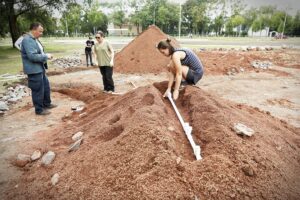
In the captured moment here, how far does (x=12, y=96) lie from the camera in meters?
6.16

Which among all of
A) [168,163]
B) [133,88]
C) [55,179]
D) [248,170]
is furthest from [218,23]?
[55,179]

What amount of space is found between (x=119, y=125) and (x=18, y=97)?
432 centimetres

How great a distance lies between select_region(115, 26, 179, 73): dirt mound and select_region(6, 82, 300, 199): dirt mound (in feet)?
20.4

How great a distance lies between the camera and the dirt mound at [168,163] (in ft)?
7.07

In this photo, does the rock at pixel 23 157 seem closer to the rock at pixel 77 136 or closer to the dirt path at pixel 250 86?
the rock at pixel 77 136

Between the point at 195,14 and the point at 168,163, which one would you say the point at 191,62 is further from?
the point at 195,14

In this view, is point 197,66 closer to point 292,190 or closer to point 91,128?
point 91,128

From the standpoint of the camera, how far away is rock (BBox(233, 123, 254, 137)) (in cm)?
281

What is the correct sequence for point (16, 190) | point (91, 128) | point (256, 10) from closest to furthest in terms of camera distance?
point (16, 190), point (91, 128), point (256, 10)

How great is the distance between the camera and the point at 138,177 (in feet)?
7.34

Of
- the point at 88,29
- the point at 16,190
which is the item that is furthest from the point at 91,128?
the point at 88,29

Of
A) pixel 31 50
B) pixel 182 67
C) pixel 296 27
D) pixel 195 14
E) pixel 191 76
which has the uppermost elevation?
pixel 195 14

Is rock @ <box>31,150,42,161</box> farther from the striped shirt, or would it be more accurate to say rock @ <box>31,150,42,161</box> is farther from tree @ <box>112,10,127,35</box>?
tree @ <box>112,10,127,35</box>

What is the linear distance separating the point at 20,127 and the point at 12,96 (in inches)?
89.1
